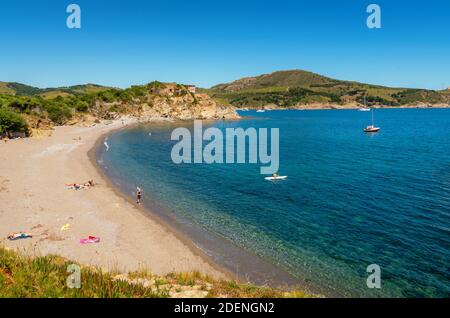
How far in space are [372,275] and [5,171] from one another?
52.5 meters

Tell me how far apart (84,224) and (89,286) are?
2081cm

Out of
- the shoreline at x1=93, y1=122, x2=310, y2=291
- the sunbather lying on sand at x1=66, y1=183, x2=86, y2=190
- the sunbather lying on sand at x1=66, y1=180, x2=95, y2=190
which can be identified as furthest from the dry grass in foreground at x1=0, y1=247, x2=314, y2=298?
the sunbather lying on sand at x1=66, y1=180, x2=95, y2=190

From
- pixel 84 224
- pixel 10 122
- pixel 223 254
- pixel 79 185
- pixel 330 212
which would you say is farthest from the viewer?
pixel 10 122

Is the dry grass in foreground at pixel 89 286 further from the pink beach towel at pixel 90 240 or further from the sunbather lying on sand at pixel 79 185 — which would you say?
the sunbather lying on sand at pixel 79 185

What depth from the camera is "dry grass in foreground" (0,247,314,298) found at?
35.5ft

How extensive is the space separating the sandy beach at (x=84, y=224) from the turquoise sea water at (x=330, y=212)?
181 inches

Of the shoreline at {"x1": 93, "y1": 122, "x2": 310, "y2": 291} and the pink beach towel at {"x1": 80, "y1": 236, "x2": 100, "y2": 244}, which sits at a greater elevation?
the pink beach towel at {"x1": 80, "y1": 236, "x2": 100, "y2": 244}

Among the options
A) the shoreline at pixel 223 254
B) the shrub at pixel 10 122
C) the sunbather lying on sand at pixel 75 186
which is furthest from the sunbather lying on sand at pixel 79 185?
the shrub at pixel 10 122

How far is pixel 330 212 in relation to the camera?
35.2 m

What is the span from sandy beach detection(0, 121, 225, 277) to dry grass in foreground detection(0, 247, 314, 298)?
573cm

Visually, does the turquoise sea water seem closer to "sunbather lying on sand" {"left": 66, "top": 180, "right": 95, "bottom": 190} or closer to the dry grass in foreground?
"sunbather lying on sand" {"left": 66, "top": 180, "right": 95, "bottom": 190}

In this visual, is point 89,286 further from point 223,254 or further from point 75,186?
point 75,186

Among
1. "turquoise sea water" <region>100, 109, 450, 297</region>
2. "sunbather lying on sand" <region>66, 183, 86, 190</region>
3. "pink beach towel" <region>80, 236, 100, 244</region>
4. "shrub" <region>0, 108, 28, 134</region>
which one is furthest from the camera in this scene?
"shrub" <region>0, 108, 28, 134</region>

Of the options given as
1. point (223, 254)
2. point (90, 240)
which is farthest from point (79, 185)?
point (223, 254)
